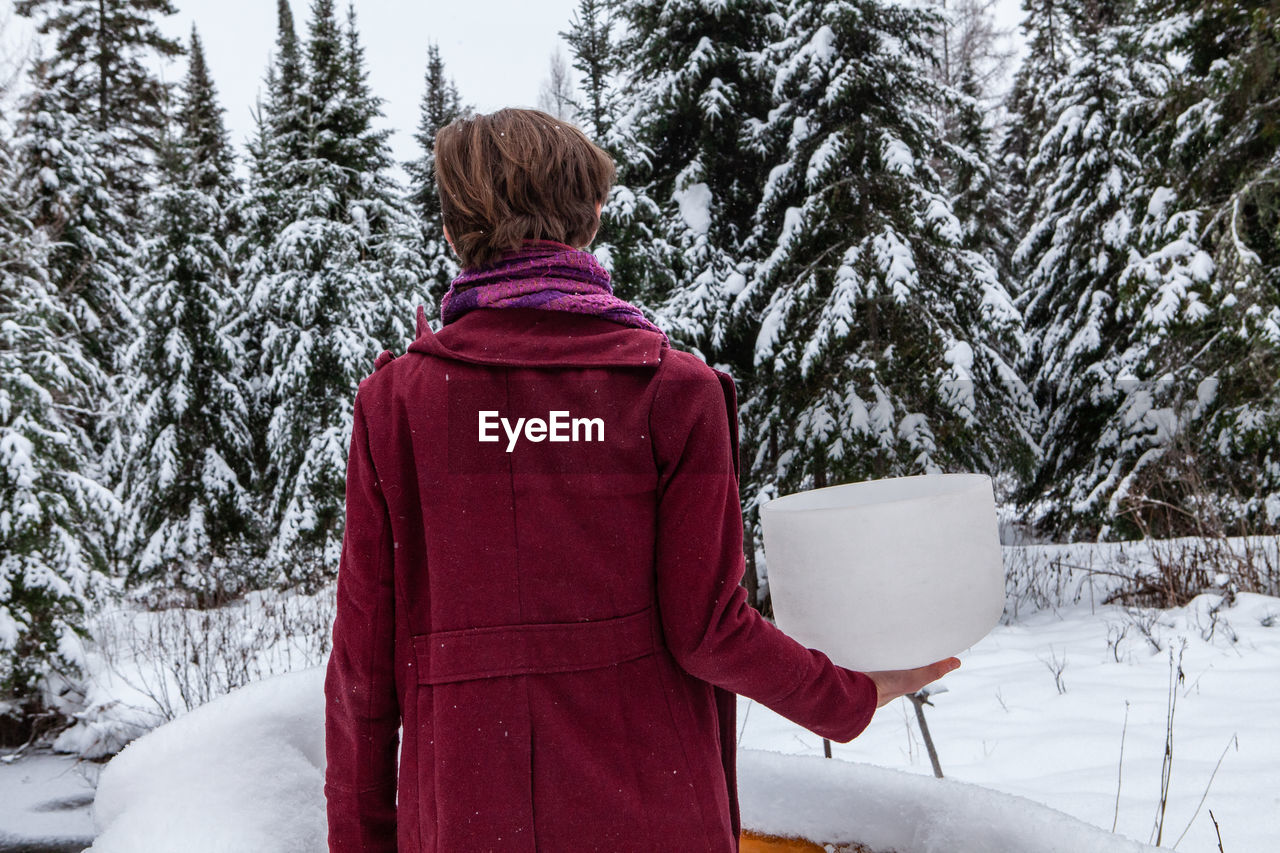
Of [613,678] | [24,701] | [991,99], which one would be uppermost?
[991,99]

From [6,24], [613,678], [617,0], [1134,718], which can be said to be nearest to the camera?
[613,678]

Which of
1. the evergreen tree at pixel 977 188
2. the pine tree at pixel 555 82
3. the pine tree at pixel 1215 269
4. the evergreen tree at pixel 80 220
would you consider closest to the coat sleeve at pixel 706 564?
the pine tree at pixel 1215 269

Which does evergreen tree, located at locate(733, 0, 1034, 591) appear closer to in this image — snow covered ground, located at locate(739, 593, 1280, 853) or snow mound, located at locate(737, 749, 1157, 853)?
snow covered ground, located at locate(739, 593, 1280, 853)

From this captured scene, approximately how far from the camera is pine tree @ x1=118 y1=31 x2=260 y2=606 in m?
14.2

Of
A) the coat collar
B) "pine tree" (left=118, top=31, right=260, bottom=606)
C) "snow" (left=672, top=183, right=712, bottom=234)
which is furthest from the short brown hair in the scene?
"pine tree" (left=118, top=31, right=260, bottom=606)

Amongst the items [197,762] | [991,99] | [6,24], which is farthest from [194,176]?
[991,99]

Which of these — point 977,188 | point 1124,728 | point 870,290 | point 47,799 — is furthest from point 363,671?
point 977,188

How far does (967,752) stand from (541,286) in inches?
143

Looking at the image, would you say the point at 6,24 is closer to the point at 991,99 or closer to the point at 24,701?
the point at 24,701

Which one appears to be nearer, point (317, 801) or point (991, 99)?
point (317, 801)

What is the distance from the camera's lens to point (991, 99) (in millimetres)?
23094

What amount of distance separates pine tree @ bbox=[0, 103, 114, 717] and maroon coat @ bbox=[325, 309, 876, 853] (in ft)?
27.5

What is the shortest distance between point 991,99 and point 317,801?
25978mm

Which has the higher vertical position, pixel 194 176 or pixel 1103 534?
pixel 194 176
